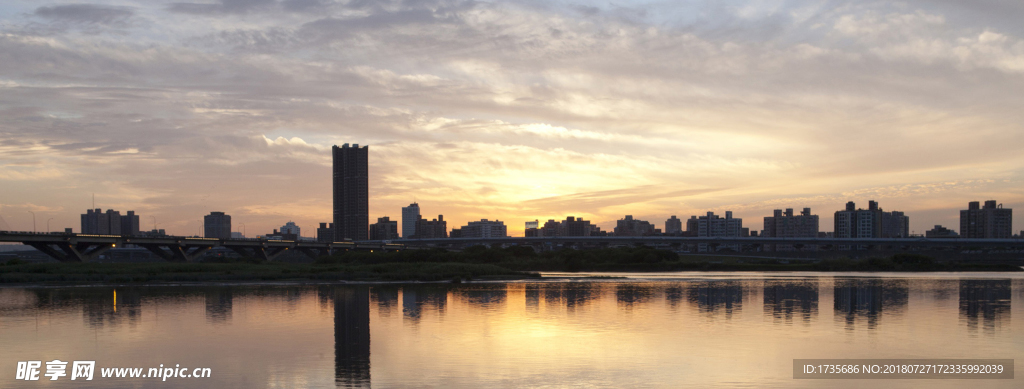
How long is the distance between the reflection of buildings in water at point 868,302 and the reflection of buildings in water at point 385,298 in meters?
26.6

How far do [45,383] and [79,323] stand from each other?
17.7 metres

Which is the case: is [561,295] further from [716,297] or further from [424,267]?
[424,267]

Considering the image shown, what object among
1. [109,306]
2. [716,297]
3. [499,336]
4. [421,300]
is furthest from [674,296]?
[109,306]

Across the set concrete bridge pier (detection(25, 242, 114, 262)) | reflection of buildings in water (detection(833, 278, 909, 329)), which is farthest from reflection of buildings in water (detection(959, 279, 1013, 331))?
concrete bridge pier (detection(25, 242, 114, 262))

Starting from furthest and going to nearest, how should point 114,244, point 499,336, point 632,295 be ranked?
point 114,244, point 632,295, point 499,336

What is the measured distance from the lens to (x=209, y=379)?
2384 centimetres

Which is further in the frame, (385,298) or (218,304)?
(385,298)

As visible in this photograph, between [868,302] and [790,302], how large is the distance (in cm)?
556

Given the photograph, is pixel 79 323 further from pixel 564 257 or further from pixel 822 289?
pixel 564 257

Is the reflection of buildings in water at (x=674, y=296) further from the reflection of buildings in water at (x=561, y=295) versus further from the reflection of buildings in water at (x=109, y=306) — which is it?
the reflection of buildings in water at (x=109, y=306)

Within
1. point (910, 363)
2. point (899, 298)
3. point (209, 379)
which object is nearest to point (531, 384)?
point (209, 379)

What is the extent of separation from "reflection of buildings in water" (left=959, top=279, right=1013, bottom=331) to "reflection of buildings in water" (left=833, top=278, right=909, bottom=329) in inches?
146

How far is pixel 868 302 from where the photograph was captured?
167 ft

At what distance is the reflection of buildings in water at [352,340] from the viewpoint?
23922 millimetres
